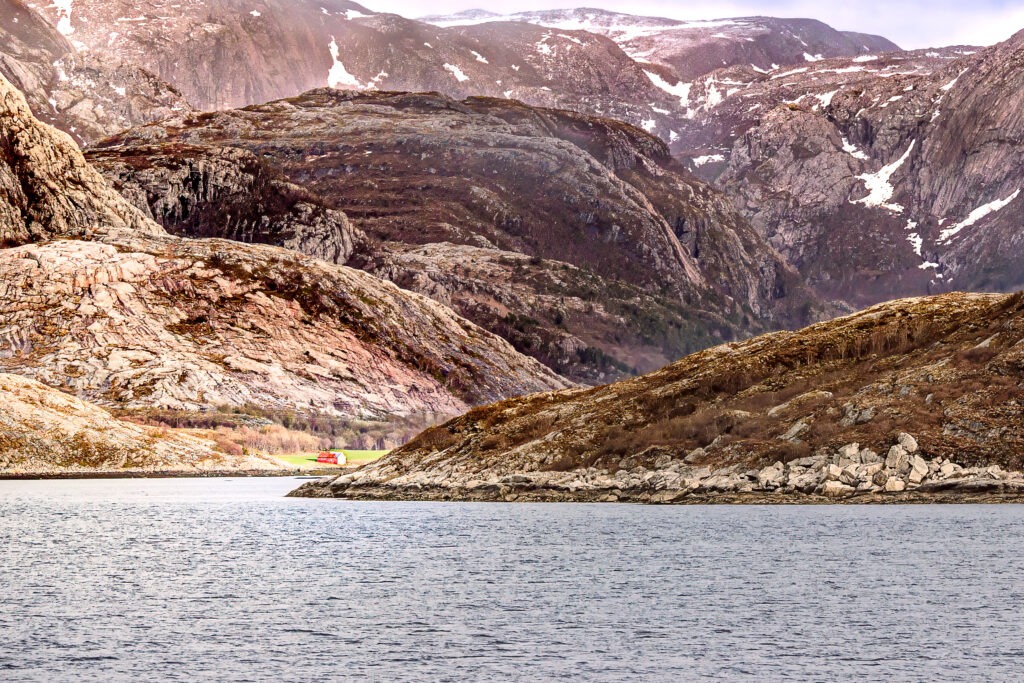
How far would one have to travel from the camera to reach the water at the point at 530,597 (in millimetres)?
42531

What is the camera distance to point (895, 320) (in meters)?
142

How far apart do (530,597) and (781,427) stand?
6529cm

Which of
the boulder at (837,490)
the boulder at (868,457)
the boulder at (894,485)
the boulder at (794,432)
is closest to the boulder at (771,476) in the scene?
the boulder at (794,432)

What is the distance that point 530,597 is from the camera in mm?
59469

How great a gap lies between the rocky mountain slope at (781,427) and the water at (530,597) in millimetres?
9086

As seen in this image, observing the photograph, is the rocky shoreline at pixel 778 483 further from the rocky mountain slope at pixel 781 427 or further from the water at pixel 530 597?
the water at pixel 530 597

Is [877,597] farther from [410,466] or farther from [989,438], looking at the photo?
[410,466]

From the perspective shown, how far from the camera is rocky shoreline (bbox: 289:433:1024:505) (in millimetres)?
104062

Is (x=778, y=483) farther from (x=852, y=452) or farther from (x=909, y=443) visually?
(x=909, y=443)

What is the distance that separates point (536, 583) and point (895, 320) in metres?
88.8

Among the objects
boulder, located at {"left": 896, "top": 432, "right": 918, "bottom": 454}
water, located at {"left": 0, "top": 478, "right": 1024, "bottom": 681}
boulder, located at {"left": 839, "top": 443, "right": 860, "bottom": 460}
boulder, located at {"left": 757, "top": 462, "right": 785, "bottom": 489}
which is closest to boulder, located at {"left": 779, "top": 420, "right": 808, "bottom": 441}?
boulder, located at {"left": 757, "top": 462, "right": 785, "bottom": 489}

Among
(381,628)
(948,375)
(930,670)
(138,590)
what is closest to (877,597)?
(930,670)

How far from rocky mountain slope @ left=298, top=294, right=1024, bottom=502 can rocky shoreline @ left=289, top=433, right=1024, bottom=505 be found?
0.55 feet

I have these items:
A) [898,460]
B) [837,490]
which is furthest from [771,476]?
[898,460]
